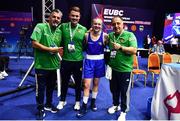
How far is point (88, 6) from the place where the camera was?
1177cm

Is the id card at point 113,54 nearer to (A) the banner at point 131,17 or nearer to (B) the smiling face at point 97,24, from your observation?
(B) the smiling face at point 97,24

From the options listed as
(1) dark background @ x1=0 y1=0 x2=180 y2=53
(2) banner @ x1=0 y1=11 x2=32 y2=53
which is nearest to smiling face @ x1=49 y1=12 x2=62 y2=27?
(1) dark background @ x1=0 y1=0 x2=180 y2=53

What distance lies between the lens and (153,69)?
6320mm

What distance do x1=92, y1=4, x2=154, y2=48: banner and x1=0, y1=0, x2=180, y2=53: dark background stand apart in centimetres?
38

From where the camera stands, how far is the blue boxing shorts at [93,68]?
12.9ft

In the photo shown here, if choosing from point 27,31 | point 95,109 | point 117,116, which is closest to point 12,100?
point 95,109

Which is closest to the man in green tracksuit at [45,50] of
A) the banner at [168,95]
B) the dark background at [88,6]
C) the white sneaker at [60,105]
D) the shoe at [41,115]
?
the shoe at [41,115]

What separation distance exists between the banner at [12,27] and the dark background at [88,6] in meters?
0.31

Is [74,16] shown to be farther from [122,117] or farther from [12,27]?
[12,27]

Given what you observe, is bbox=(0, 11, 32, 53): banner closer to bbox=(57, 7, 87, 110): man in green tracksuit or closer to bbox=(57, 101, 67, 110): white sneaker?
bbox=(57, 101, 67, 110): white sneaker

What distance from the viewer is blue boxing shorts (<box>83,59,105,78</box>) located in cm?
395

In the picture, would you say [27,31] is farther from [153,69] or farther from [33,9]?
[153,69]

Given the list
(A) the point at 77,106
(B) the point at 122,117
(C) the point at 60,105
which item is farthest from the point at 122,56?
(C) the point at 60,105

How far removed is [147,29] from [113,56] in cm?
908
